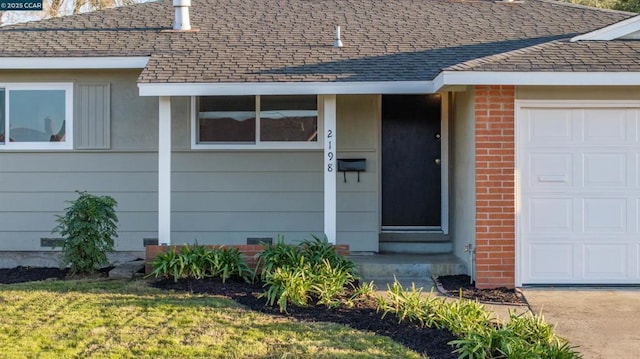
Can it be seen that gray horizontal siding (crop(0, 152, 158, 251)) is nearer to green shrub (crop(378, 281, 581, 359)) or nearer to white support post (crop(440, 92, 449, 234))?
white support post (crop(440, 92, 449, 234))

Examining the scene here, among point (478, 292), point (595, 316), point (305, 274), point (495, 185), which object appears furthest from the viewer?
point (495, 185)

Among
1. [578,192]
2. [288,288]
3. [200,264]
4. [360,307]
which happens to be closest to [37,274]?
[200,264]

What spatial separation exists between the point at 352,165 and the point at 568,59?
3.22 meters

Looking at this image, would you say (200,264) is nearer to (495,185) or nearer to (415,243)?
(415,243)

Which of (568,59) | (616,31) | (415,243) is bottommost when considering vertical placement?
(415,243)

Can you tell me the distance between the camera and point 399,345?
539 centimetres

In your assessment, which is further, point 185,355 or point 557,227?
point 557,227

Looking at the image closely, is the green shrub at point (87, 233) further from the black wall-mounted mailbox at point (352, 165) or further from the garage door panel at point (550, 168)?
the garage door panel at point (550, 168)

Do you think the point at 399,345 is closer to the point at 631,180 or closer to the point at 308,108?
the point at 631,180

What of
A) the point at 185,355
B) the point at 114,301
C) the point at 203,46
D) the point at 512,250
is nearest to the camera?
the point at 185,355

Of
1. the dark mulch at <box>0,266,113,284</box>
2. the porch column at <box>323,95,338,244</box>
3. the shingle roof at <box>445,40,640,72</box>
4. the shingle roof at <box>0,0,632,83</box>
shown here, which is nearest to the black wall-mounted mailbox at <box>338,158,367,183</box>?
the porch column at <box>323,95,338,244</box>

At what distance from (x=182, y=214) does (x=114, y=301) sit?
9.66 feet

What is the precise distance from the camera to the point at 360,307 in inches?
258

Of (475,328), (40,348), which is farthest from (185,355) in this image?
(475,328)
